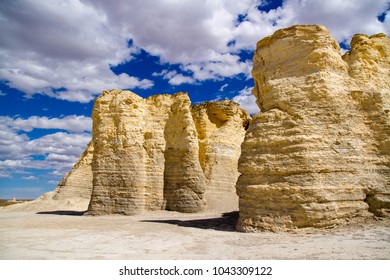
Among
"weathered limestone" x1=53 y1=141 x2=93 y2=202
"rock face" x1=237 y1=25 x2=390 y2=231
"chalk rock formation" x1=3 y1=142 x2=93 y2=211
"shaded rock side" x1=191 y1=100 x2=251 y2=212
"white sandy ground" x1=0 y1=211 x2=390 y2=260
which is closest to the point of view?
"white sandy ground" x1=0 y1=211 x2=390 y2=260

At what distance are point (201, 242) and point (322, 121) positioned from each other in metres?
4.95

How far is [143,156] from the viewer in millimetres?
17750

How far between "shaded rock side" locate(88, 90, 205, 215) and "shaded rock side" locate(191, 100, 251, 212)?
9.06 feet

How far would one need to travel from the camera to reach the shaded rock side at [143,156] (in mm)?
16750

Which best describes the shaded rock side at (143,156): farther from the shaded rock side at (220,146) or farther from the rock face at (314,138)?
the rock face at (314,138)

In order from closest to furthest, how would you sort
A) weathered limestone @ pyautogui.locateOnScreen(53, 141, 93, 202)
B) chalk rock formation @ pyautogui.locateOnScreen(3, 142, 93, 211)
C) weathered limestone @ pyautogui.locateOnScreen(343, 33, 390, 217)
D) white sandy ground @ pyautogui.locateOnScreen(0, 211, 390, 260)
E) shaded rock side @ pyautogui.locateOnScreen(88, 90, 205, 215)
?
→ white sandy ground @ pyautogui.locateOnScreen(0, 211, 390, 260) → weathered limestone @ pyautogui.locateOnScreen(343, 33, 390, 217) → shaded rock side @ pyautogui.locateOnScreen(88, 90, 205, 215) → chalk rock formation @ pyautogui.locateOnScreen(3, 142, 93, 211) → weathered limestone @ pyautogui.locateOnScreen(53, 141, 93, 202)

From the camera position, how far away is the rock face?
8.42 metres

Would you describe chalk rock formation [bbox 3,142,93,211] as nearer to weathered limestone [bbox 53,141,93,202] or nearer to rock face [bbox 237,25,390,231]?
weathered limestone [bbox 53,141,93,202]

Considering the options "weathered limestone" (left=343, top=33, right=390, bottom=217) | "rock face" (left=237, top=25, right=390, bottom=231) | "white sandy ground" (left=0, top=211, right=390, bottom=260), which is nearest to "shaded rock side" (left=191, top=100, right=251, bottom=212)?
"rock face" (left=237, top=25, right=390, bottom=231)

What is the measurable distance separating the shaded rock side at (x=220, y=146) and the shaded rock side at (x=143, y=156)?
276 centimetres

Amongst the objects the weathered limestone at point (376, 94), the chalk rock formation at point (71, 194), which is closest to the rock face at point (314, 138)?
the weathered limestone at point (376, 94)

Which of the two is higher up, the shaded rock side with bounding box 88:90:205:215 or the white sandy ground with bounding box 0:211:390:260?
the shaded rock side with bounding box 88:90:205:215

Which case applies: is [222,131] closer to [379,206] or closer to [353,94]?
[353,94]

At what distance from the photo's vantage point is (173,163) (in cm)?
1817
